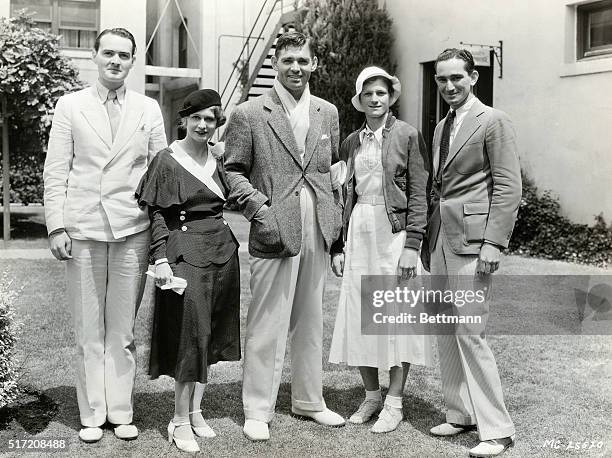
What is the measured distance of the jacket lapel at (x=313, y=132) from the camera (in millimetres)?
3691

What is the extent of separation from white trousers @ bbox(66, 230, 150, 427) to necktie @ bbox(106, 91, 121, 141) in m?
0.55

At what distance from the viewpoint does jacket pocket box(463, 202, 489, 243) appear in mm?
3357

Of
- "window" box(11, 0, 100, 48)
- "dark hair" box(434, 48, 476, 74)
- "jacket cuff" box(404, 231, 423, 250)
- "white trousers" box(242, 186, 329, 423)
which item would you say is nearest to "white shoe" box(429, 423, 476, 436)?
"white trousers" box(242, 186, 329, 423)

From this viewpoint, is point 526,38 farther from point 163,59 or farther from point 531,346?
point 163,59

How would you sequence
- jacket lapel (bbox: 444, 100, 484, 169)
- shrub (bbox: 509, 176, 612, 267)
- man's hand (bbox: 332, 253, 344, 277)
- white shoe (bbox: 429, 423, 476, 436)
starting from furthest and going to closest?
shrub (bbox: 509, 176, 612, 267), man's hand (bbox: 332, 253, 344, 277), white shoe (bbox: 429, 423, 476, 436), jacket lapel (bbox: 444, 100, 484, 169)

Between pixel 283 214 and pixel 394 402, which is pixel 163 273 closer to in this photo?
pixel 283 214

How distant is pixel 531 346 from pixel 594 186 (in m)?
4.09

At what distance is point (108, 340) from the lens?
141 inches

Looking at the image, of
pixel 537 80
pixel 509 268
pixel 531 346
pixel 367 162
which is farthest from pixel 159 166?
pixel 537 80

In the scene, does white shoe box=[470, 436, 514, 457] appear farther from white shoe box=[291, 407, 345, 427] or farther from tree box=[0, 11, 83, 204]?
tree box=[0, 11, 83, 204]

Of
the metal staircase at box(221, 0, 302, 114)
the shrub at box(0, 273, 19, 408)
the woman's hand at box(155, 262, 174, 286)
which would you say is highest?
the metal staircase at box(221, 0, 302, 114)

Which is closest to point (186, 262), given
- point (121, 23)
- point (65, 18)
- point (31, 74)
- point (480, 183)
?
point (480, 183)

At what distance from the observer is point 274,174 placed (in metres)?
3.64

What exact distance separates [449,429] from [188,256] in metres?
1.57
